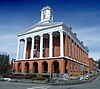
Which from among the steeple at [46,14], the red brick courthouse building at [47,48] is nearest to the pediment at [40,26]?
the red brick courthouse building at [47,48]

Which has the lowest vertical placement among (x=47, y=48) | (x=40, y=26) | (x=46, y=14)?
(x=47, y=48)

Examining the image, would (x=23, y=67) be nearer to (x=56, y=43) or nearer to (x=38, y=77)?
(x=56, y=43)

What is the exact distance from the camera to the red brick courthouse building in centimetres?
4366

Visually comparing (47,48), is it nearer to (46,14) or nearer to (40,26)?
(40,26)

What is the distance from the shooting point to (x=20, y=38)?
175 ft

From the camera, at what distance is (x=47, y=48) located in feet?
167

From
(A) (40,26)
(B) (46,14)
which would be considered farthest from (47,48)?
(B) (46,14)

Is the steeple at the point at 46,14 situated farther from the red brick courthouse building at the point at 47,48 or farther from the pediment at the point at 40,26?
the pediment at the point at 40,26

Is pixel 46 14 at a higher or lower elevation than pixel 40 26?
higher

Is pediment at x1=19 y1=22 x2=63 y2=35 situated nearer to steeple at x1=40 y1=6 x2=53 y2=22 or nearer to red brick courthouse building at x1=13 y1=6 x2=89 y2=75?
red brick courthouse building at x1=13 y1=6 x2=89 y2=75

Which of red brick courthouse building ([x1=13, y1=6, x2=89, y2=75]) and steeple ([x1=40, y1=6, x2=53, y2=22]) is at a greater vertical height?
steeple ([x1=40, y1=6, x2=53, y2=22])

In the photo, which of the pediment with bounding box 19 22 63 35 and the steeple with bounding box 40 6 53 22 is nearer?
the pediment with bounding box 19 22 63 35

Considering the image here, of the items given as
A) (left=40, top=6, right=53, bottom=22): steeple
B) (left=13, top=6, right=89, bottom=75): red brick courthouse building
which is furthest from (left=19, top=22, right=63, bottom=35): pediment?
(left=40, top=6, right=53, bottom=22): steeple

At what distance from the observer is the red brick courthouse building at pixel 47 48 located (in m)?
43.7
